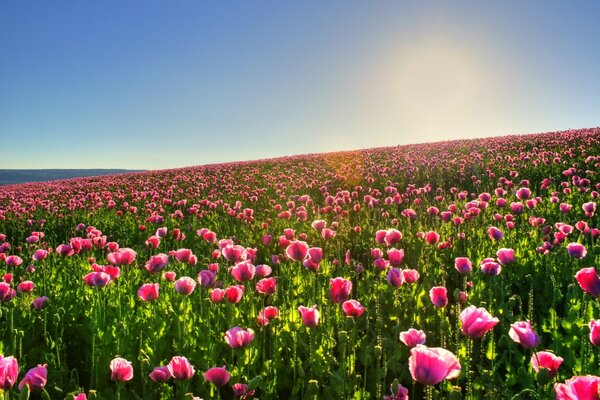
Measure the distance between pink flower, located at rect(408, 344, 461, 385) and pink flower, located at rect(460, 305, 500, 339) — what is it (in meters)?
0.42

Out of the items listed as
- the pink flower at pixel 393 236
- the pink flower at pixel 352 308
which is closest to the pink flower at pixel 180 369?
the pink flower at pixel 352 308

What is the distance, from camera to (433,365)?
156 centimetres

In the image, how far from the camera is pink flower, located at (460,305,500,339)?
1.91m

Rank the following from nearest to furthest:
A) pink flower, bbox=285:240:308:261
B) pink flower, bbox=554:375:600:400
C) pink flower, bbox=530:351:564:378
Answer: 1. pink flower, bbox=554:375:600:400
2. pink flower, bbox=530:351:564:378
3. pink flower, bbox=285:240:308:261

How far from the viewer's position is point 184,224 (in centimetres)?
920

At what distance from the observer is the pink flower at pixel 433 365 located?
1.55 m

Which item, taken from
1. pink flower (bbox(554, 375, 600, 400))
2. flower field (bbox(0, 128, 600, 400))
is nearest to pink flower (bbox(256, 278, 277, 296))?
flower field (bbox(0, 128, 600, 400))

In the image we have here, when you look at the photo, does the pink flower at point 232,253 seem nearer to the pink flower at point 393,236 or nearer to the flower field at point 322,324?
the flower field at point 322,324

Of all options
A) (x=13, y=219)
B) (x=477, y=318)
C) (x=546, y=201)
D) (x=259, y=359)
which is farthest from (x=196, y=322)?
(x=13, y=219)

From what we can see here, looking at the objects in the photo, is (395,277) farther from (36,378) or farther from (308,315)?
(36,378)

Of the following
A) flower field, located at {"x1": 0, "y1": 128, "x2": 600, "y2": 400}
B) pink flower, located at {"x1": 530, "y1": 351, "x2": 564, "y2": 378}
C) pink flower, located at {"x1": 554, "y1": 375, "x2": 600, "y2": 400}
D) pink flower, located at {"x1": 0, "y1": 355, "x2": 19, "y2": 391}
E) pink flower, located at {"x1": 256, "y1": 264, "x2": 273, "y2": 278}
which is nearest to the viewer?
pink flower, located at {"x1": 554, "y1": 375, "x2": 600, "y2": 400}

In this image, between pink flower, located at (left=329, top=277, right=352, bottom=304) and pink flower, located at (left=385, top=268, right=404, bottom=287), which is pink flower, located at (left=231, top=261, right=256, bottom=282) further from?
pink flower, located at (left=385, top=268, right=404, bottom=287)

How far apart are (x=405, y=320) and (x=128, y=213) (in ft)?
29.0

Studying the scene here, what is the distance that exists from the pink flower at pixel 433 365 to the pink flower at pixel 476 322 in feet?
1.39
